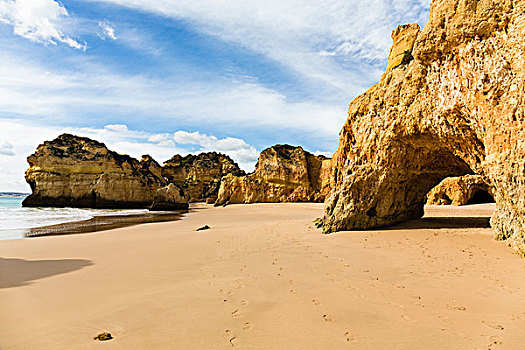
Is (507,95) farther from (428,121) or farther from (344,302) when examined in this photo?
(344,302)

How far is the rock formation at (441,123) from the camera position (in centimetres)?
570

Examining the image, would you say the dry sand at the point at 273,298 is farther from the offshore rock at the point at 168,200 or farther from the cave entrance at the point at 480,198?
the offshore rock at the point at 168,200

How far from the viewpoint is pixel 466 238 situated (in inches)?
302

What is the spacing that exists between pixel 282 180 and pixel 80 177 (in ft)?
98.9

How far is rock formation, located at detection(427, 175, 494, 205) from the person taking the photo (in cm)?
2095

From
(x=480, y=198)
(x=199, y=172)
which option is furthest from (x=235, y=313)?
(x=199, y=172)

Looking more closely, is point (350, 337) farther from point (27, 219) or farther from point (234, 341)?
point (27, 219)

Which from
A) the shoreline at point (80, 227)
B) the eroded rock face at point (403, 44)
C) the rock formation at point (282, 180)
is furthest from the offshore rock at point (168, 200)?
the eroded rock face at point (403, 44)

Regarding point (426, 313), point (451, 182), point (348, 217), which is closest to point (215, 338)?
point (426, 313)

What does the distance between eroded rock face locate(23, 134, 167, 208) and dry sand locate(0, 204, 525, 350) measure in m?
38.5

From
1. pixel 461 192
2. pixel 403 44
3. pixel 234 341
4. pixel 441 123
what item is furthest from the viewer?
pixel 461 192

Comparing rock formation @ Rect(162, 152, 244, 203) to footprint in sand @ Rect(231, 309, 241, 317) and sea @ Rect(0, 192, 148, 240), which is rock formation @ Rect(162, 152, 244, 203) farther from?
footprint in sand @ Rect(231, 309, 241, 317)

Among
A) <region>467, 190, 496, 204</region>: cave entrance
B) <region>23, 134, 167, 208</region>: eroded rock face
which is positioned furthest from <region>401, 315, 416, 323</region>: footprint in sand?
<region>23, 134, 167, 208</region>: eroded rock face

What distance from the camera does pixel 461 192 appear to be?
20984mm
